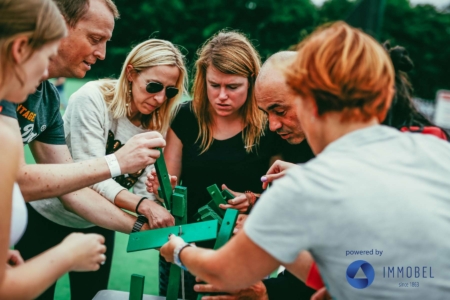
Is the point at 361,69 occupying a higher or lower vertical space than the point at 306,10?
higher

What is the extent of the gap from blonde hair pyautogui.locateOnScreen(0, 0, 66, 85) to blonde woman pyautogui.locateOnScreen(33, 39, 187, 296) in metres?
1.12

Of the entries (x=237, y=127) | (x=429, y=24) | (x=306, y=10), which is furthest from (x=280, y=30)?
(x=237, y=127)

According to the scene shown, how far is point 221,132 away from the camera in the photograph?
8.94 feet

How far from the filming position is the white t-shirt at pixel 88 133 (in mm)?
2449

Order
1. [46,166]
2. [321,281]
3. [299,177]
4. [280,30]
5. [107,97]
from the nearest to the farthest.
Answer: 1. [299,177]
2. [321,281]
3. [46,166]
4. [107,97]
5. [280,30]

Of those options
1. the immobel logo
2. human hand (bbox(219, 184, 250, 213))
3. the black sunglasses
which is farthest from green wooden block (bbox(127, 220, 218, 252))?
the black sunglasses

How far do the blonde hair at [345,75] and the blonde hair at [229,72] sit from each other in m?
1.23

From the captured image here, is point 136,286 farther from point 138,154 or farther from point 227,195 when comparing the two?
point 227,195

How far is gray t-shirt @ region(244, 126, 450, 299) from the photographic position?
1.23 m

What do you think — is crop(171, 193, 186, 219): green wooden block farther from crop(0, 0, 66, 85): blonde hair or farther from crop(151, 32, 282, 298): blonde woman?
crop(0, 0, 66, 85): blonde hair

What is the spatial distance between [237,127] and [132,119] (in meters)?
0.62

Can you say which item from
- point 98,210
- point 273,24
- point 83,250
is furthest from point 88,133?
point 273,24

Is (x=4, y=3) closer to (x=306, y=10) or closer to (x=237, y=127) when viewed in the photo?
(x=237, y=127)

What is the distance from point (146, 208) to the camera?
2268mm
